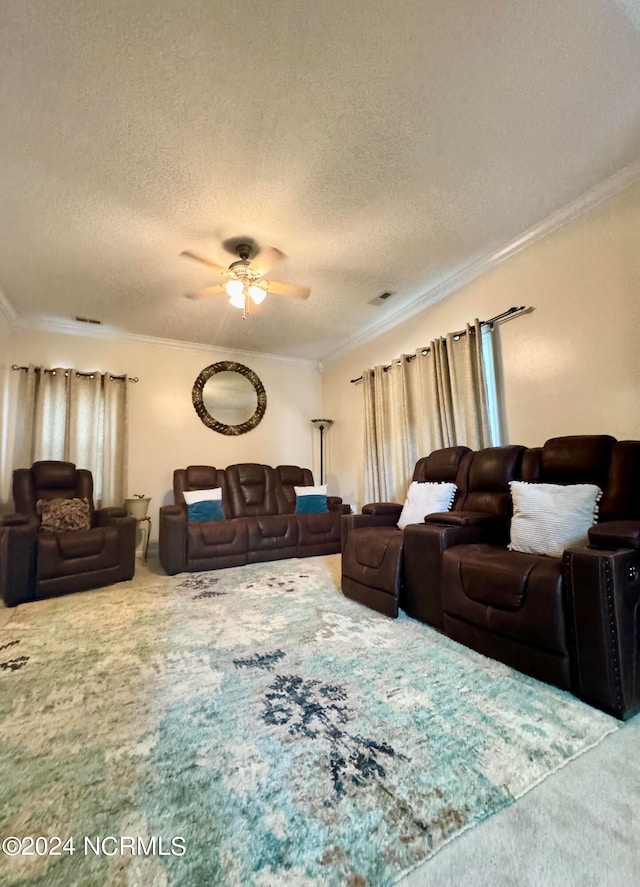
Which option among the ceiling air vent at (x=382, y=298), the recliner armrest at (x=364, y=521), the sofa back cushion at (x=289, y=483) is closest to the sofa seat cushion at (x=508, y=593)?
the recliner armrest at (x=364, y=521)

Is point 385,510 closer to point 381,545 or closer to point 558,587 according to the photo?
point 381,545

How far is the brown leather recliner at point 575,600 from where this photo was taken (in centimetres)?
134

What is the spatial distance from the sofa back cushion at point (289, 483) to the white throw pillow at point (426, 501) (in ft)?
6.52

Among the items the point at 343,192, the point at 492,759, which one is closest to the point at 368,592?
the point at 492,759

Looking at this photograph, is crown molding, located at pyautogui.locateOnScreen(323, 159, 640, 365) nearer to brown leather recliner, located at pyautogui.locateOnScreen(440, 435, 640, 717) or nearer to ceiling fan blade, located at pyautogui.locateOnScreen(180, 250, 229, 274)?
brown leather recliner, located at pyautogui.locateOnScreen(440, 435, 640, 717)

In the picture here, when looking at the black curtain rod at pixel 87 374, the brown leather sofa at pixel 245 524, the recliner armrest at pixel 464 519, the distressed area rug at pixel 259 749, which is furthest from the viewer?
the black curtain rod at pixel 87 374

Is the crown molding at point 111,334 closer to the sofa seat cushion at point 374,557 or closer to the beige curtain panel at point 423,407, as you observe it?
the beige curtain panel at point 423,407

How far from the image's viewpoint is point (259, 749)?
1.19 metres

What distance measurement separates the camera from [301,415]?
5.66m

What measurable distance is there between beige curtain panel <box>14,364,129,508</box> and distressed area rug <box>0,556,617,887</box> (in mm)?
2277

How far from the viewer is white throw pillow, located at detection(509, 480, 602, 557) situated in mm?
1823

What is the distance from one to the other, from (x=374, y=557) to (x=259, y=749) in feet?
4.61

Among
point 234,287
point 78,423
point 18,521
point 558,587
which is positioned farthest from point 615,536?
point 78,423

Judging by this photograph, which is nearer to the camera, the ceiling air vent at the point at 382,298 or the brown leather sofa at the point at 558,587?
the brown leather sofa at the point at 558,587
